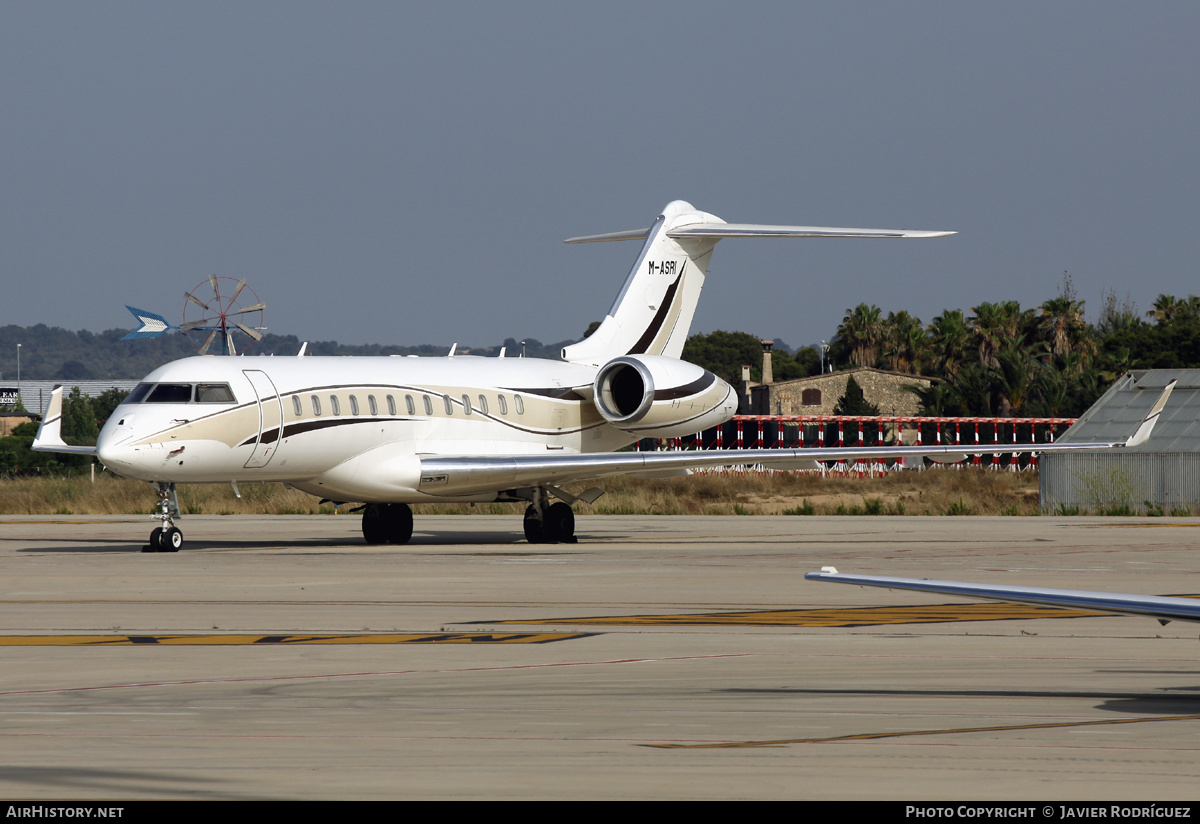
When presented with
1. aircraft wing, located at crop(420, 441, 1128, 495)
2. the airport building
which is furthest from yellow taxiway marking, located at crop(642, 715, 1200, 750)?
the airport building

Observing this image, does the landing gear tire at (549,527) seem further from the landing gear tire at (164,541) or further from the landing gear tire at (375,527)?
the landing gear tire at (164,541)

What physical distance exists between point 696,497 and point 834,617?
33.4 meters

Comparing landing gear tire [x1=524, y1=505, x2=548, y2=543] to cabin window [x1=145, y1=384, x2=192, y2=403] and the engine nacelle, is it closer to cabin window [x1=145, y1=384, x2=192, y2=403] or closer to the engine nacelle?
the engine nacelle

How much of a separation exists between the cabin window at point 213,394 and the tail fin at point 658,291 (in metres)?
9.24

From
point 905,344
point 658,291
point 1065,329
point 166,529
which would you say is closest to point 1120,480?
point 658,291

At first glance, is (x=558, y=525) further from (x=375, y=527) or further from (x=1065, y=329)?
(x=1065, y=329)

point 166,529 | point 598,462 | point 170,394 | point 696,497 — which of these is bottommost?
point 696,497

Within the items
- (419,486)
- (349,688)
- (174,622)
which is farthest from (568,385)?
(349,688)

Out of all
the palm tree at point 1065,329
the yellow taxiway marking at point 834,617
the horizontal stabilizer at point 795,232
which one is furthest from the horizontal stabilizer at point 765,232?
the palm tree at point 1065,329

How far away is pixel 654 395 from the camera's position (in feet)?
97.2

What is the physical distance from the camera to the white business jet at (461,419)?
80.4ft

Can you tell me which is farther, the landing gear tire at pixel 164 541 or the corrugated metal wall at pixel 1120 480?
the corrugated metal wall at pixel 1120 480

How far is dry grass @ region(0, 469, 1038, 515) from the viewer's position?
42.2 meters

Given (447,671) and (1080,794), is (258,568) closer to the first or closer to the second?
(447,671)
